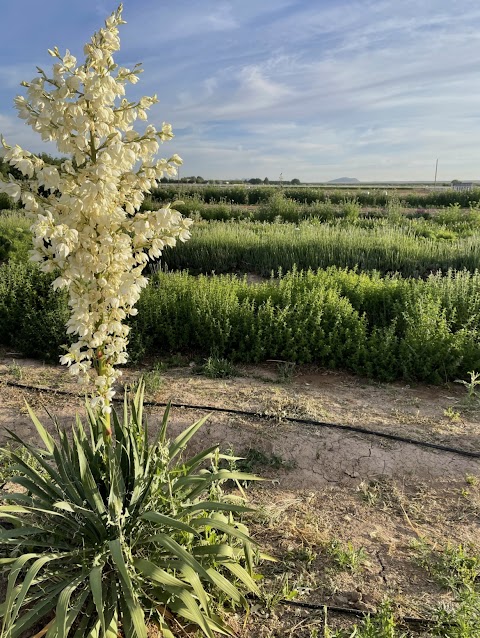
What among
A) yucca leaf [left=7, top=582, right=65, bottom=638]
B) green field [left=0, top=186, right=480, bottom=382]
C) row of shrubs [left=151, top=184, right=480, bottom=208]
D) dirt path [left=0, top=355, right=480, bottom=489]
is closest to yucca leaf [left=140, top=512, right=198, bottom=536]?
yucca leaf [left=7, top=582, right=65, bottom=638]

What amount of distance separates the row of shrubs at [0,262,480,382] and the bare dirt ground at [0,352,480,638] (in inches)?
9.7

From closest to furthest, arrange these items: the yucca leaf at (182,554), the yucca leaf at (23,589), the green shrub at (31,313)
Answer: the yucca leaf at (23,589) < the yucca leaf at (182,554) < the green shrub at (31,313)

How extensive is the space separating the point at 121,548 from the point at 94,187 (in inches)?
53.7

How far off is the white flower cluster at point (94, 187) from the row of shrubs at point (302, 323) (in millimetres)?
3490

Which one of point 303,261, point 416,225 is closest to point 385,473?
point 303,261

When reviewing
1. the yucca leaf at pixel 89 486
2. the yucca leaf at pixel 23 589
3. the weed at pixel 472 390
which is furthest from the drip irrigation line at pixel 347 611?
the weed at pixel 472 390

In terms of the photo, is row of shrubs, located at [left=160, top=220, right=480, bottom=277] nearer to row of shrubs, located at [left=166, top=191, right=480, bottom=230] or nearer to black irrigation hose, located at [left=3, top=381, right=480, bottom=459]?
black irrigation hose, located at [left=3, top=381, right=480, bottom=459]

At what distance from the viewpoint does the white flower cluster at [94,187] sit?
6.33ft

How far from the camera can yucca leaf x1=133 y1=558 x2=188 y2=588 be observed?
2082 mm

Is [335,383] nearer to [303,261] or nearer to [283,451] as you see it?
[283,451]

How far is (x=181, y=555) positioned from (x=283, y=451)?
192cm

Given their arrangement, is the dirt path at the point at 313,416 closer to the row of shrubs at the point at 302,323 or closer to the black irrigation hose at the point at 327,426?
the black irrigation hose at the point at 327,426

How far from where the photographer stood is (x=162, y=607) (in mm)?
2324

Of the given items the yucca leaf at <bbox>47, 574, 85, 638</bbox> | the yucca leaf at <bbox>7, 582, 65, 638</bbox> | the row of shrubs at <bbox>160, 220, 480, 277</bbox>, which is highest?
the row of shrubs at <bbox>160, 220, 480, 277</bbox>
